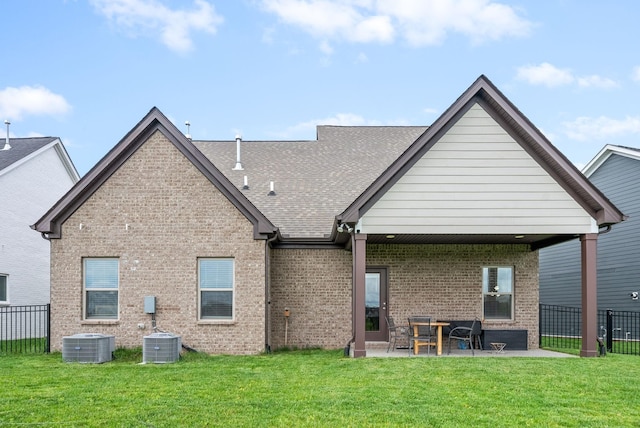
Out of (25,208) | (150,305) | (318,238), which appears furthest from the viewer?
(25,208)

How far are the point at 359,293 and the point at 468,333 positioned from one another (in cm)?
358

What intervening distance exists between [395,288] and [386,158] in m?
5.41

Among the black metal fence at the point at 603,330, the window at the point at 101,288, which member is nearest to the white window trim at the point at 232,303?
the window at the point at 101,288

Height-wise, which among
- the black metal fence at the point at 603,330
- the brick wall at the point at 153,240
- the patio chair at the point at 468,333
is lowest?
the black metal fence at the point at 603,330

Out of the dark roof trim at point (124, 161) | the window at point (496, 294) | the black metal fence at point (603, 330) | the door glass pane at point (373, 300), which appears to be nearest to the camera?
the dark roof trim at point (124, 161)

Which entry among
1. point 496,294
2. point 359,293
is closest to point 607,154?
point 496,294

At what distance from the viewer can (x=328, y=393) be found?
9.72m

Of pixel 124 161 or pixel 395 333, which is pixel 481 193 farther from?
pixel 124 161

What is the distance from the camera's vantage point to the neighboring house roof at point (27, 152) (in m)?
22.0

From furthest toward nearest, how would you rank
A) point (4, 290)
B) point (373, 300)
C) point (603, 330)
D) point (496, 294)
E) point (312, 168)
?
point (603, 330) → point (4, 290) → point (312, 168) → point (373, 300) → point (496, 294)

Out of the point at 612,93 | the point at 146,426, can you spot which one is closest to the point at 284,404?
the point at 146,426

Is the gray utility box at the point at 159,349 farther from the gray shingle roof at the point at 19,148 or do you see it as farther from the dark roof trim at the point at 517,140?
the gray shingle roof at the point at 19,148

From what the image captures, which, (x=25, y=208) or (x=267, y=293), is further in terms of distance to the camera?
(x=25, y=208)

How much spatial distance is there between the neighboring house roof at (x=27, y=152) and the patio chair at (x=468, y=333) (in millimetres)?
15149
